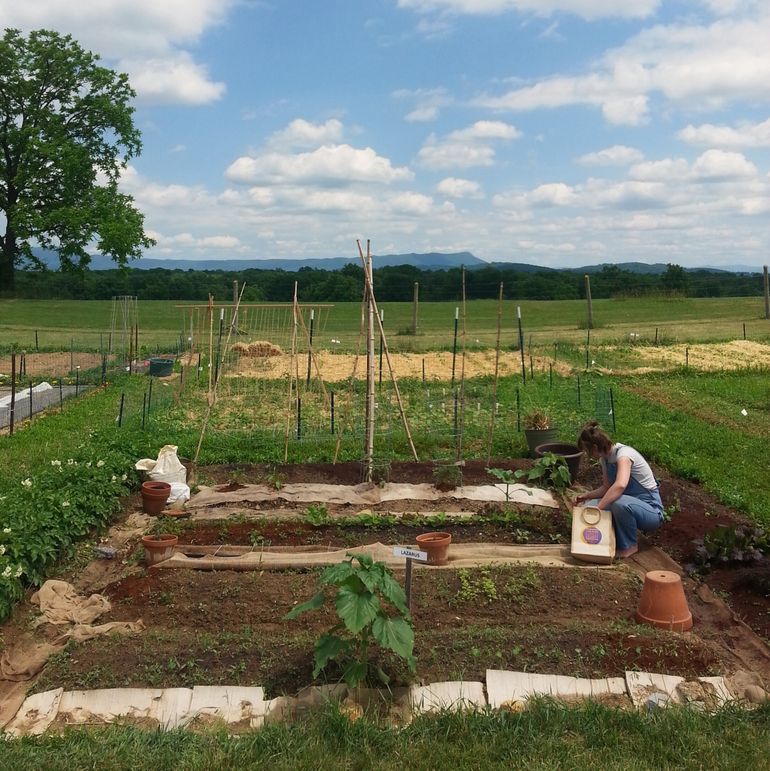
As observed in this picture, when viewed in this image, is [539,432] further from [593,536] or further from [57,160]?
[57,160]

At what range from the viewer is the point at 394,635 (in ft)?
12.2

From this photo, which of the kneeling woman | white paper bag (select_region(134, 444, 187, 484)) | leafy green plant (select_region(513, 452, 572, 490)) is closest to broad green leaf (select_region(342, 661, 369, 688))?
the kneeling woman

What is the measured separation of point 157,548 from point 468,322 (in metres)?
21.7

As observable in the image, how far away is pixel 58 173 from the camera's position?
2923cm

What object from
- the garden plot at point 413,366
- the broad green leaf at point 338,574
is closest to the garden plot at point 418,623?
the broad green leaf at point 338,574

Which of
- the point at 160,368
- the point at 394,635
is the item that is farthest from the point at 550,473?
the point at 160,368

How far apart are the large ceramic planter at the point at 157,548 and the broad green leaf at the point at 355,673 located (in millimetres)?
2502

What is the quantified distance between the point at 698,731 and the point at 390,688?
1.45 m

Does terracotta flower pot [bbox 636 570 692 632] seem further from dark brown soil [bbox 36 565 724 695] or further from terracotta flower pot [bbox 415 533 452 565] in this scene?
terracotta flower pot [bbox 415 533 452 565]

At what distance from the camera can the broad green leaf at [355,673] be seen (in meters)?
3.78

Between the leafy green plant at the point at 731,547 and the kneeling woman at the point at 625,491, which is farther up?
the kneeling woman at the point at 625,491

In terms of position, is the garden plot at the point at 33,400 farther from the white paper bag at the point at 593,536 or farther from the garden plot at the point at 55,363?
the white paper bag at the point at 593,536

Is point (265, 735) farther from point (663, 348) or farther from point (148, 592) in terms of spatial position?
point (663, 348)

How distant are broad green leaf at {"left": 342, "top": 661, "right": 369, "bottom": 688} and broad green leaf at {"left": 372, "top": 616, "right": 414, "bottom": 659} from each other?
0.72ft
